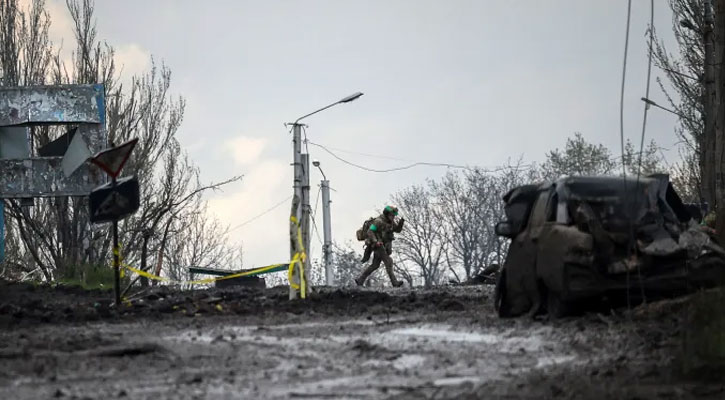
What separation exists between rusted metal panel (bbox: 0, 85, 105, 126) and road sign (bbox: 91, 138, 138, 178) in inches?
851

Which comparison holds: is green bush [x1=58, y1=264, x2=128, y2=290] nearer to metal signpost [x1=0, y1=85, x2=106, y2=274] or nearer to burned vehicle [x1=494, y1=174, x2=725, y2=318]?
metal signpost [x1=0, y1=85, x2=106, y2=274]

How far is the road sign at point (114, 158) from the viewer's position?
18953 mm

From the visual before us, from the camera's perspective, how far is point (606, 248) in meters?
13.4

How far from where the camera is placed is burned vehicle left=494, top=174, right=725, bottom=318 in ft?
43.8

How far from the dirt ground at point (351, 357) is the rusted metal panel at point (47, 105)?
909 inches

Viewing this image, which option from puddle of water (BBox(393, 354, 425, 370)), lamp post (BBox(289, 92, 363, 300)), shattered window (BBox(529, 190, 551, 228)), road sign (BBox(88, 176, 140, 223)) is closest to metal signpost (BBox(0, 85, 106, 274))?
lamp post (BBox(289, 92, 363, 300))

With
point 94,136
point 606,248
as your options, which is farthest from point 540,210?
point 94,136

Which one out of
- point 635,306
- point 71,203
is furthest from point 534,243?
point 71,203

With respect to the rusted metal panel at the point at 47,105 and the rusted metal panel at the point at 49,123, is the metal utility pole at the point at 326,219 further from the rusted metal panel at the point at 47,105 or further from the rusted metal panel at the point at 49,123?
the rusted metal panel at the point at 47,105

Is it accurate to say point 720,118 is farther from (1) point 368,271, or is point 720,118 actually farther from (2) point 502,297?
(1) point 368,271

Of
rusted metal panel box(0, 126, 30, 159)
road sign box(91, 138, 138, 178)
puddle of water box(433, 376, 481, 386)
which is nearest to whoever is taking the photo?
puddle of water box(433, 376, 481, 386)

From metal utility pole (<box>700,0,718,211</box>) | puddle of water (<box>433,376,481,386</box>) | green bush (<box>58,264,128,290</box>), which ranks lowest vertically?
puddle of water (<box>433,376,481,386</box>)

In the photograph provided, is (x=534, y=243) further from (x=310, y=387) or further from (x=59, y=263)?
(x=59, y=263)

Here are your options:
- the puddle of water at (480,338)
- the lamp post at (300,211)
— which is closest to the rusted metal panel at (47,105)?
the lamp post at (300,211)
